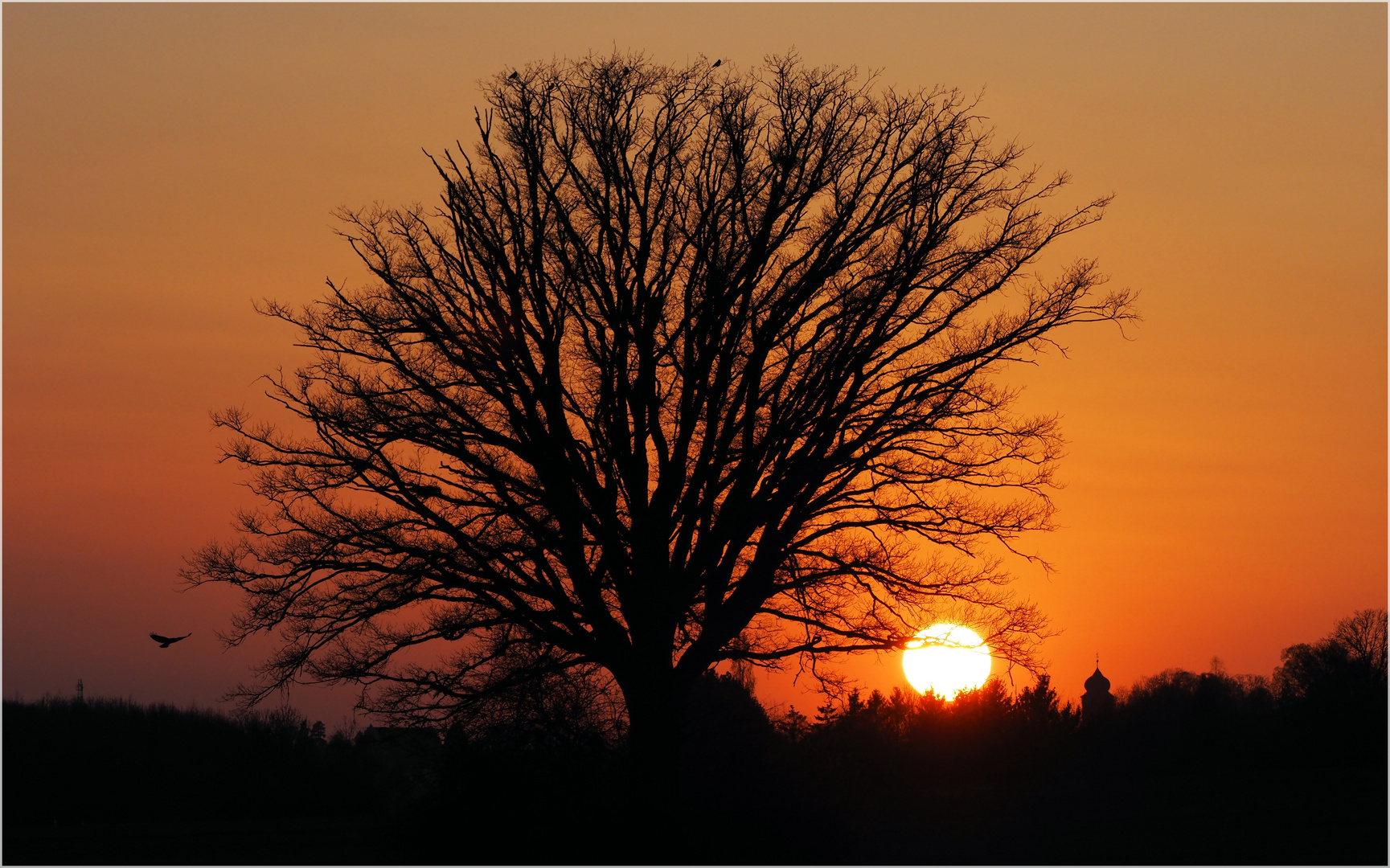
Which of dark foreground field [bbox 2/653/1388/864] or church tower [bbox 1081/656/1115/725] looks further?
church tower [bbox 1081/656/1115/725]

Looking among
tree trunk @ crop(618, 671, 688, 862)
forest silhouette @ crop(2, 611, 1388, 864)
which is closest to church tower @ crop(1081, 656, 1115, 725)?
forest silhouette @ crop(2, 611, 1388, 864)

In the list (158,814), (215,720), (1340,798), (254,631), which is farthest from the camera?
(215,720)

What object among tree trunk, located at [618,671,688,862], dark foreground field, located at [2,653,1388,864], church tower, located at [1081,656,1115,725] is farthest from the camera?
church tower, located at [1081,656,1115,725]

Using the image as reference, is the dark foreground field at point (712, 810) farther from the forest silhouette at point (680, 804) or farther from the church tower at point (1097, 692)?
the church tower at point (1097, 692)

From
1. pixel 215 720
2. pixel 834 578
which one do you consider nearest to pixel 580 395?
pixel 834 578

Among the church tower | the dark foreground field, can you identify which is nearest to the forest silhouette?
the dark foreground field

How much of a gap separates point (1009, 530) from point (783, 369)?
162 inches

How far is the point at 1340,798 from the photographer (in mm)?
19797

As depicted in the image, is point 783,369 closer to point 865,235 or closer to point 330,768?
point 865,235

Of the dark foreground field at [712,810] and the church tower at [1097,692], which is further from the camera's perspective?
the church tower at [1097,692]

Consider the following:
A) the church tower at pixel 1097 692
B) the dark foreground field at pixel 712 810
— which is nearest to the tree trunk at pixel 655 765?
the dark foreground field at pixel 712 810

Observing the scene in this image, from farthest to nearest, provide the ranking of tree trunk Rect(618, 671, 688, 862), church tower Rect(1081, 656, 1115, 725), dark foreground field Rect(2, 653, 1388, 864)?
church tower Rect(1081, 656, 1115, 725), dark foreground field Rect(2, 653, 1388, 864), tree trunk Rect(618, 671, 688, 862)

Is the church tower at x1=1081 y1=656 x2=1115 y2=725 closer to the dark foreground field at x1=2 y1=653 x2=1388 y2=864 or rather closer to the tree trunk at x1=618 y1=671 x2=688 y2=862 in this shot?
the dark foreground field at x1=2 y1=653 x2=1388 y2=864

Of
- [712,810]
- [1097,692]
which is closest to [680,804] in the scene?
[712,810]
